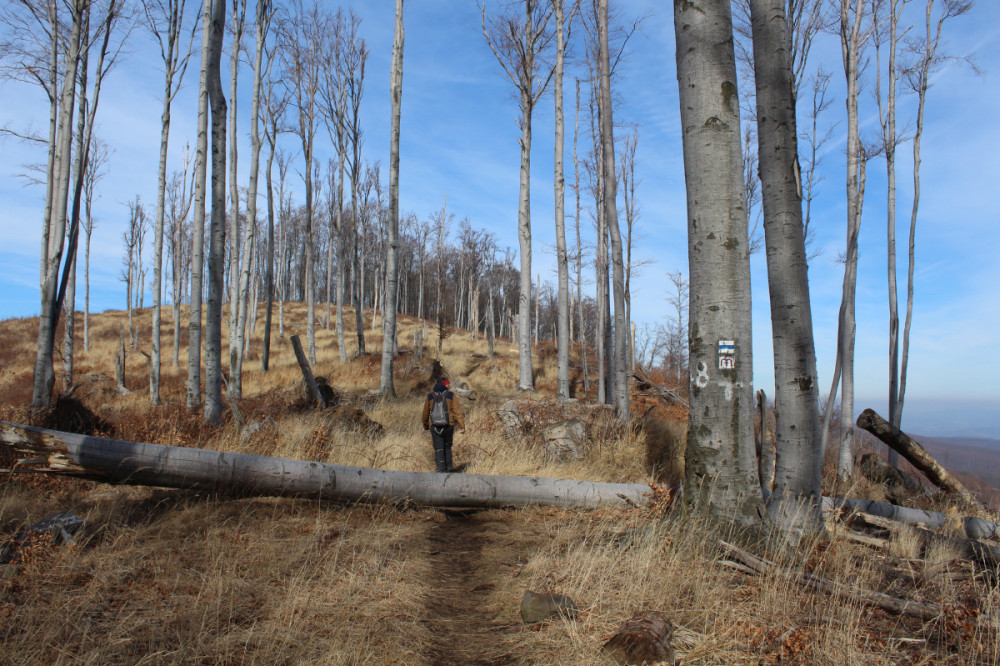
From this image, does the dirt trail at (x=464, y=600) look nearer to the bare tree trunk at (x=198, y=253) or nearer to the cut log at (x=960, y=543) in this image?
the cut log at (x=960, y=543)

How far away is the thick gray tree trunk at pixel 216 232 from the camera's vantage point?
826 cm

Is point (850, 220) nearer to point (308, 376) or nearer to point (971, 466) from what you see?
point (308, 376)

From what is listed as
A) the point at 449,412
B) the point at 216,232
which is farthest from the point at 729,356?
the point at 216,232

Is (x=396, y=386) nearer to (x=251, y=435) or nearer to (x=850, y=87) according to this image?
(x=251, y=435)

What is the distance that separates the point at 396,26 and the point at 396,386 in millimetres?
10404

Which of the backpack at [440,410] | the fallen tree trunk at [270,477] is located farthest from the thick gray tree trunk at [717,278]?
the backpack at [440,410]

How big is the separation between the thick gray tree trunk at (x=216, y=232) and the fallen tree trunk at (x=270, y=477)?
3.39 meters

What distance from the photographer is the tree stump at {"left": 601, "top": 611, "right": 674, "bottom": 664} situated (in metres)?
2.63

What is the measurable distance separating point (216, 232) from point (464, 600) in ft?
24.8

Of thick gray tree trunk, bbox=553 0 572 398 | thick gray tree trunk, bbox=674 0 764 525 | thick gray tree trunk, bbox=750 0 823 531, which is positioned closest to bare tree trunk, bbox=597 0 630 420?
thick gray tree trunk, bbox=553 0 572 398

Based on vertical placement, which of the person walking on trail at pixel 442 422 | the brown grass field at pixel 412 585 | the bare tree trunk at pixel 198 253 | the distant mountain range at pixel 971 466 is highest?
the bare tree trunk at pixel 198 253

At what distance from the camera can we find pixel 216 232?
883 cm

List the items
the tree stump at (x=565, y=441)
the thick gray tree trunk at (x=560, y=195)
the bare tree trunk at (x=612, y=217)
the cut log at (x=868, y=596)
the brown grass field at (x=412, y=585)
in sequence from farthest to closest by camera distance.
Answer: the thick gray tree trunk at (x=560, y=195), the bare tree trunk at (x=612, y=217), the tree stump at (x=565, y=441), the cut log at (x=868, y=596), the brown grass field at (x=412, y=585)

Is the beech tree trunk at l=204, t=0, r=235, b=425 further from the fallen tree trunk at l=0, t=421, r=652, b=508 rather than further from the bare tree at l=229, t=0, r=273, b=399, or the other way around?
the bare tree at l=229, t=0, r=273, b=399
